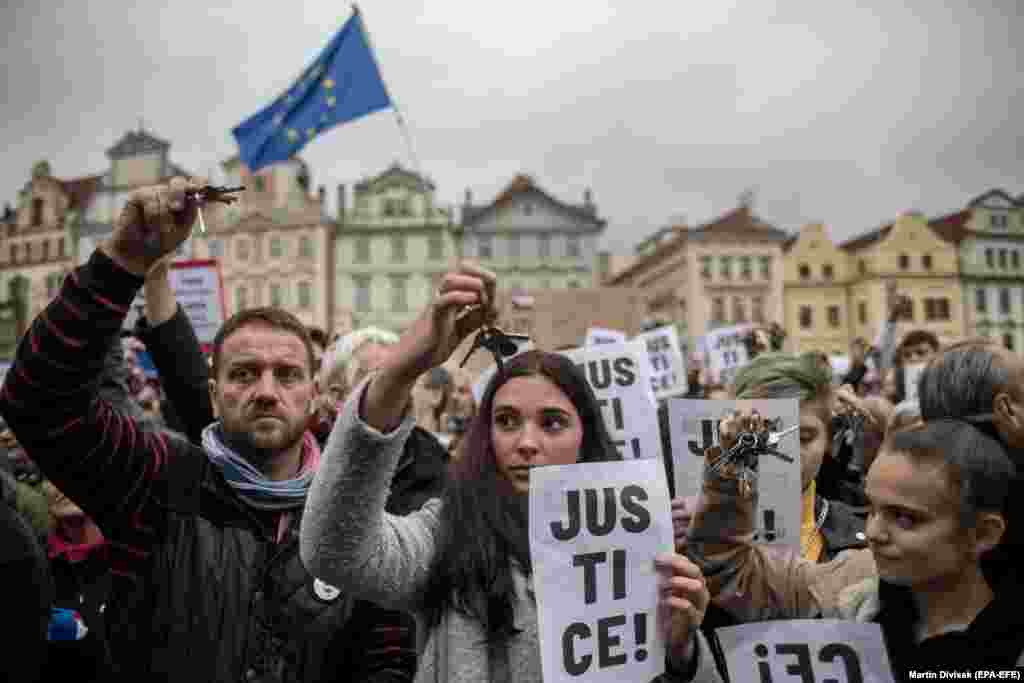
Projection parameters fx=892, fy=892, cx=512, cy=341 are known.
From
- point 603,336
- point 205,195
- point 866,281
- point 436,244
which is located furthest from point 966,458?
point 866,281

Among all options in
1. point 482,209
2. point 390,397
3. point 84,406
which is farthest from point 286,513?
point 482,209

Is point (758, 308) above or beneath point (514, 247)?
beneath

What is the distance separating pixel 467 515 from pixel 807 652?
941 mm

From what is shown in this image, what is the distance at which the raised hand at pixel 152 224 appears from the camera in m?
2.25

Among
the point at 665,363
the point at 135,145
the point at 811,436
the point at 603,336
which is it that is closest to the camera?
the point at 811,436

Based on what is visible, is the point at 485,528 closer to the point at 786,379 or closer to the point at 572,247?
the point at 786,379

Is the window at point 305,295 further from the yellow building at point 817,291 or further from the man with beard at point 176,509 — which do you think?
the man with beard at point 176,509

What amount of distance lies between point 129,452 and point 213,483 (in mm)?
282

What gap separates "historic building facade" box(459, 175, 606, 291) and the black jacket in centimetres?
5539

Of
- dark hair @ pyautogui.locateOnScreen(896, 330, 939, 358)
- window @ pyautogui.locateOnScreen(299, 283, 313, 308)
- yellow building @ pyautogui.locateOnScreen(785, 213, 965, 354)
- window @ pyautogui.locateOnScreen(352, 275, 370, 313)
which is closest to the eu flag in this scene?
dark hair @ pyautogui.locateOnScreen(896, 330, 939, 358)

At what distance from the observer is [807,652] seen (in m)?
2.15

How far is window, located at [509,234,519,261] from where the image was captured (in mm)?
58312

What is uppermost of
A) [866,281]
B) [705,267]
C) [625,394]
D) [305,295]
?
[705,267]

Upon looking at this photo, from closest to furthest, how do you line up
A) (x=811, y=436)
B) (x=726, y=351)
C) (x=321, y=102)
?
(x=811, y=436)
(x=726, y=351)
(x=321, y=102)
